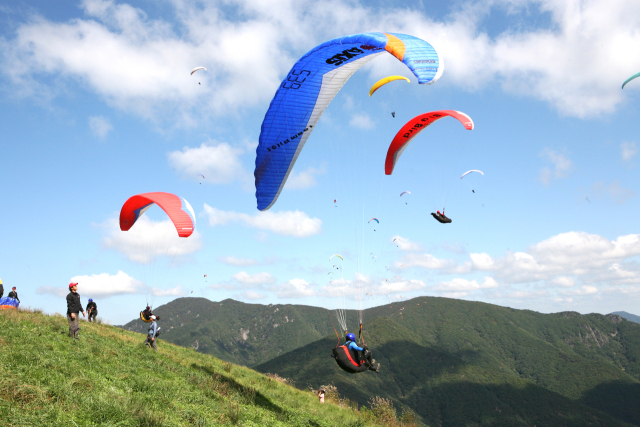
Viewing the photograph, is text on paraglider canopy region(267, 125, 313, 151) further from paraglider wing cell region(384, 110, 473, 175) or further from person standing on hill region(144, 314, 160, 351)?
person standing on hill region(144, 314, 160, 351)

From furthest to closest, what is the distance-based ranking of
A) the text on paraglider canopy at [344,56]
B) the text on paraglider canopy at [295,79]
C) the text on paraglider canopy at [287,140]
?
the text on paraglider canopy at [287,140]
the text on paraglider canopy at [295,79]
the text on paraglider canopy at [344,56]

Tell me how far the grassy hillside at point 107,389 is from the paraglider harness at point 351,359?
7.74 feet

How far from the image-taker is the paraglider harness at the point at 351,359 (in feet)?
37.2

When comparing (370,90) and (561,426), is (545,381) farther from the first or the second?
(370,90)

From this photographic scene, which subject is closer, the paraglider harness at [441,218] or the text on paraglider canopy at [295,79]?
the text on paraglider canopy at [295,79]

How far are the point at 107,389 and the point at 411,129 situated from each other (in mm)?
14034

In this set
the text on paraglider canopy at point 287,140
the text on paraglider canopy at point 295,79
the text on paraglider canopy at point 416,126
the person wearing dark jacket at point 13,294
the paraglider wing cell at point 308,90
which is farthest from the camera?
the person wearing dark jacket at point 13,294

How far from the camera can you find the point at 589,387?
14425cm

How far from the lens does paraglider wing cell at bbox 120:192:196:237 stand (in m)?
15.3

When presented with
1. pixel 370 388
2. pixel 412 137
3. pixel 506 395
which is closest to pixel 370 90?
pixel 412 137

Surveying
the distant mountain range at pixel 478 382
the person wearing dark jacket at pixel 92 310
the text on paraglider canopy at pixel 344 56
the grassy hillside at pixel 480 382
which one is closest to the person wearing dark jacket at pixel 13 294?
the person wearing dark jacket at pixel 92 310

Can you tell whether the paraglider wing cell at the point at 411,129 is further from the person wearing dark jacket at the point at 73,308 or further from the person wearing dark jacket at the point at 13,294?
the person wearing dark jacket at the point at 13,294

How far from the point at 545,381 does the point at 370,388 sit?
274 feet

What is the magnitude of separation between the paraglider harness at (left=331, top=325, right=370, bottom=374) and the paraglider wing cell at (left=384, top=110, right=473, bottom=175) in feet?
28.4
